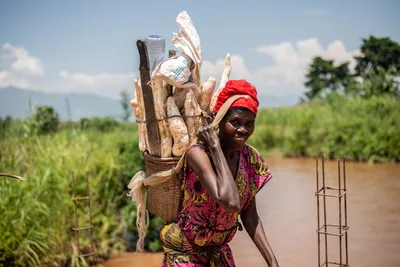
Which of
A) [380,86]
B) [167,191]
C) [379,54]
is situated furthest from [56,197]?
[379,54]

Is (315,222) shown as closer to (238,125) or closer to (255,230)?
(255,230)

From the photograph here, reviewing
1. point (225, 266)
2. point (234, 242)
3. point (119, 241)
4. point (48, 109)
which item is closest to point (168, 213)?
point (225, 266)

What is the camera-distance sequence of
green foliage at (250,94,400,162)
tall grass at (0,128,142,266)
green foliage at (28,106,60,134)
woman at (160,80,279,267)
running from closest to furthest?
woman at (160,80,279,267) < tall grass at (0,128,142,266) < green foliage at (28,106,60,134) < green foliage at (250,94,400,162)

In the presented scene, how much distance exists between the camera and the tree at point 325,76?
2828 cm

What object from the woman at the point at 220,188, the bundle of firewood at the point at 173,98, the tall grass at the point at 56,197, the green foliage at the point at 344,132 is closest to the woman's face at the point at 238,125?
the woman at the point at 220,188

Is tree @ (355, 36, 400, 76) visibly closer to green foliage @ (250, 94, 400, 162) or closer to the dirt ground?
green foliage @ (250, 94, 400, 162)

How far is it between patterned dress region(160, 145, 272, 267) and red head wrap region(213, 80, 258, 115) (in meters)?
0.21

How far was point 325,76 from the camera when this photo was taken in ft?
96.6

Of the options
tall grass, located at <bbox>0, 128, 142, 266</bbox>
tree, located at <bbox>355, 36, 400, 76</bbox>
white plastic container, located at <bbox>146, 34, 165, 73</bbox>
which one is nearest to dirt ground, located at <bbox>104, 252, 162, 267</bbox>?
tall grass, located at <bbox>0, 128, 142, 266</bbox>

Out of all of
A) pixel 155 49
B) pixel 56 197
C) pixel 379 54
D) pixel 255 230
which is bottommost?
pixel 56 197

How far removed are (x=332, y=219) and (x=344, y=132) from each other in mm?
5320

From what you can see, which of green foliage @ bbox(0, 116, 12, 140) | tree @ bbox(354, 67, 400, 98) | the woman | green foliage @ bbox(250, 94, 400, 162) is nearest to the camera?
the woman

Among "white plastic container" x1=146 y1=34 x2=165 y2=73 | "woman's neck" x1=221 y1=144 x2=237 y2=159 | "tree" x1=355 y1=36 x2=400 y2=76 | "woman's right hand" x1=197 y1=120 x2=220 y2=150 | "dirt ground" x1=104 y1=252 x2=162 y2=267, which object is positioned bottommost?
"dirt ground" x1=104 y1=252 x2=162 y2=267

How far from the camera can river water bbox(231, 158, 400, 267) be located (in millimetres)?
5359
